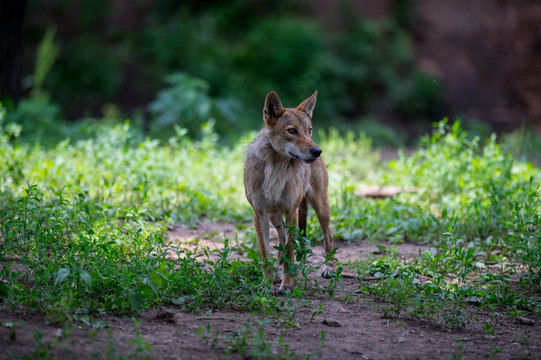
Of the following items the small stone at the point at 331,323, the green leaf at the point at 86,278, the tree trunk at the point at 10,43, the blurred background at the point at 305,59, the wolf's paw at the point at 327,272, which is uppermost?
the blurred background at the point at 305,59

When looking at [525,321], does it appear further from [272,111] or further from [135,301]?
[135,301]

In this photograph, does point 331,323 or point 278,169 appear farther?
point 278,169

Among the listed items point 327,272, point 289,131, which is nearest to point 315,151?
point 289,131

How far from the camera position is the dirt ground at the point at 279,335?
3619 mm

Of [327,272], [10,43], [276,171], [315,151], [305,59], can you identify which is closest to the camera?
[315,151]

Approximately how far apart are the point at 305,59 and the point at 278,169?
1177 centimetres

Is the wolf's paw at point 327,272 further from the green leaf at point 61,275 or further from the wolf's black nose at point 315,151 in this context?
the green leaf at point 61,275

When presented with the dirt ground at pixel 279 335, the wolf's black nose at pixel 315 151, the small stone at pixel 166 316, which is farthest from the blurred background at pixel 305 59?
the small stone at pixel 166 316

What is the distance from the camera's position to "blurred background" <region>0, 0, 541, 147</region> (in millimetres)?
15859

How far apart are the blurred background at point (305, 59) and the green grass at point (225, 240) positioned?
18.0 feet

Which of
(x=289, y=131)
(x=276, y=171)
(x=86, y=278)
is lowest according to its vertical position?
(x=86, y=278)

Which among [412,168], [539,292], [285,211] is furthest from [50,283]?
[412,168]

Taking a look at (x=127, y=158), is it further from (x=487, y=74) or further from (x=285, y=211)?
(x=487, y=74)

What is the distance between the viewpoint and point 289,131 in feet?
17.3
